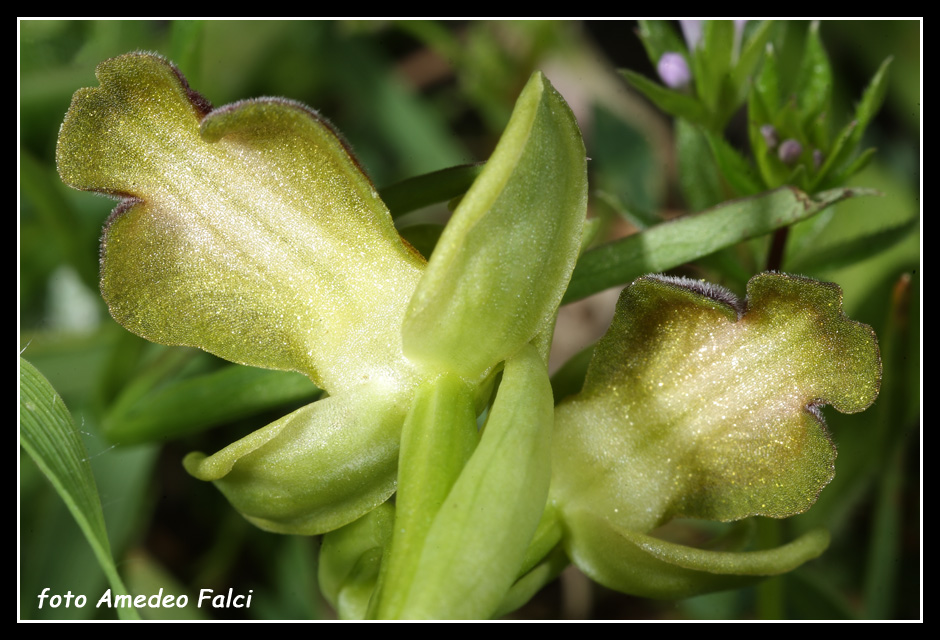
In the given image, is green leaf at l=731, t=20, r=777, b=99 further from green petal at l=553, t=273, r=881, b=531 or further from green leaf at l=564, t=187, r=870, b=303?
green petal at l=553, t=273, r=881, b=531

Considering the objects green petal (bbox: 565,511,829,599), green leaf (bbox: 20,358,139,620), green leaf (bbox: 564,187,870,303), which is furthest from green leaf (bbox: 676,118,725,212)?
green leaf (bbox: 20,358,139,620)

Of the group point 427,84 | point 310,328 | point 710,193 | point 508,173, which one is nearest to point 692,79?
point 710,193

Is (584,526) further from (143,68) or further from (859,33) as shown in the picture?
(859,33)

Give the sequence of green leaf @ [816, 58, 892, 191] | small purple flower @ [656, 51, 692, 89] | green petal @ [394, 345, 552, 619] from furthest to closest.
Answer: small purple flower @ [656, 51, 692, 89]
green leaf @ [816, 58, 892, 191]
green petal @ [394, 345, 552, 619]

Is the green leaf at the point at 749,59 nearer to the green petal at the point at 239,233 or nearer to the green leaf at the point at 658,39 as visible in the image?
the green leaf at the point at 658,39

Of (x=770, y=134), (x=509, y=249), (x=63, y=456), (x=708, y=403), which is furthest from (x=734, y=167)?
(x=63, y=456)
